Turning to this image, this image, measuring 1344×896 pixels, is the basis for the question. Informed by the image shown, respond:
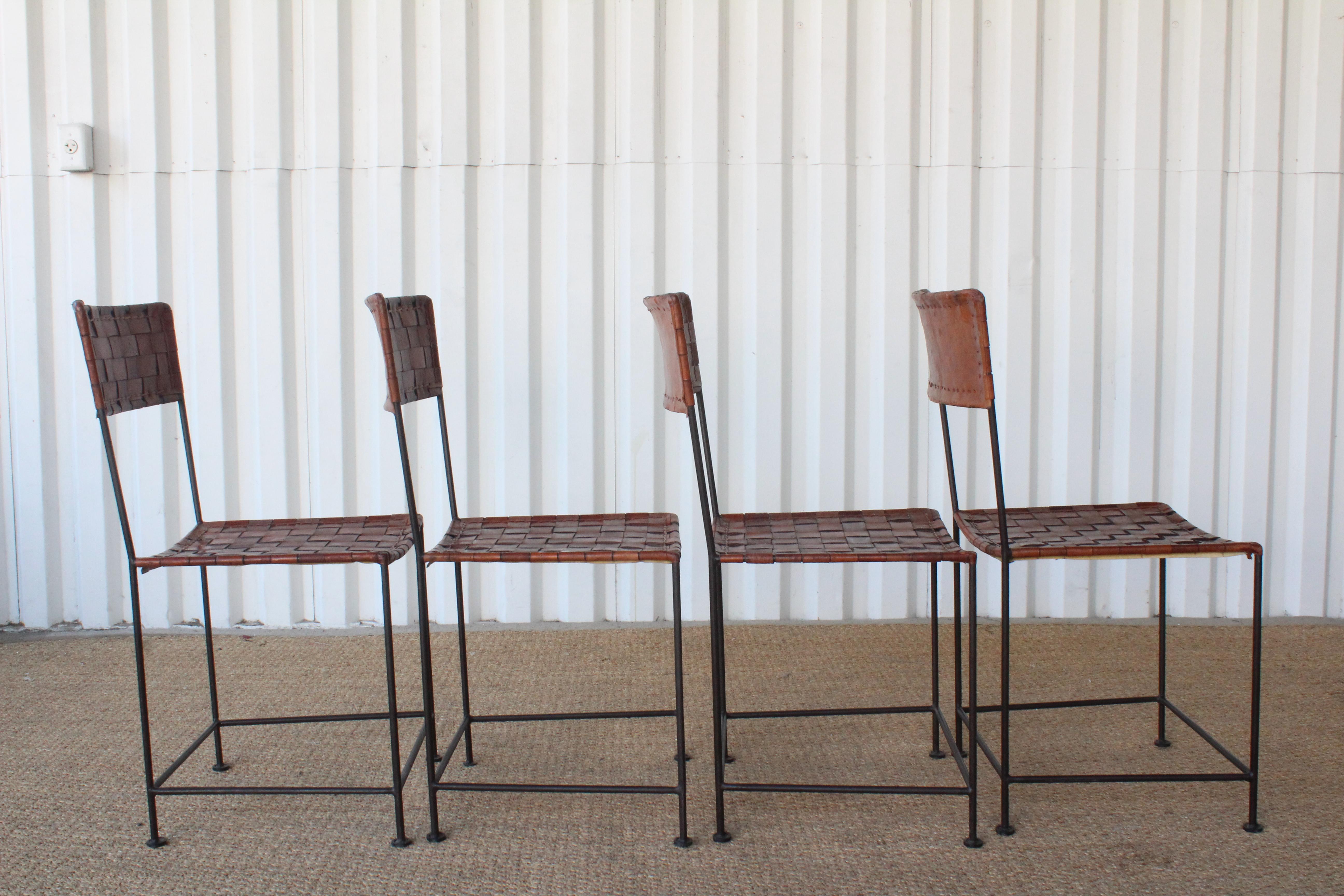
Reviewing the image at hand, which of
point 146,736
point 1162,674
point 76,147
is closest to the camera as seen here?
point 146,736

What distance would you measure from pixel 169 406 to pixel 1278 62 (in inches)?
142

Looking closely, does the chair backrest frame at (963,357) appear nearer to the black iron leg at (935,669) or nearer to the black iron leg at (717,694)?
the black iron leg at (935,669)

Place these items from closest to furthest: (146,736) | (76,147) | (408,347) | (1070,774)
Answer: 1. (146,736)
2. (408,347)
3. (1070,774)
4. (76,147)

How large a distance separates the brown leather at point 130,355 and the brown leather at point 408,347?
0.47 metres

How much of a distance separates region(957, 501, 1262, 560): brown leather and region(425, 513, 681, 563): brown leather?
65 cm

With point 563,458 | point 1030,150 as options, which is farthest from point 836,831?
Answer: point 1030,150

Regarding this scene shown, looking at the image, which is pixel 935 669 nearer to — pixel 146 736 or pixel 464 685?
pixel 464 685

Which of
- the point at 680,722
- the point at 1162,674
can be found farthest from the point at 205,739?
the point at 1162,674

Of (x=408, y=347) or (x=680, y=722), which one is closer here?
(x=680, y=722)

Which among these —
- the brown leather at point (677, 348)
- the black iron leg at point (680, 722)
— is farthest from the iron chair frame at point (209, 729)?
the brown leather at point (677, 348)

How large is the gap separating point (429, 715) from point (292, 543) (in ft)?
1.50

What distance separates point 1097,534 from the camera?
2.22 metres

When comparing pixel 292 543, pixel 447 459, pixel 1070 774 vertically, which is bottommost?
pixel 1070 774

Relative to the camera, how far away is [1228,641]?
3.34 metres
